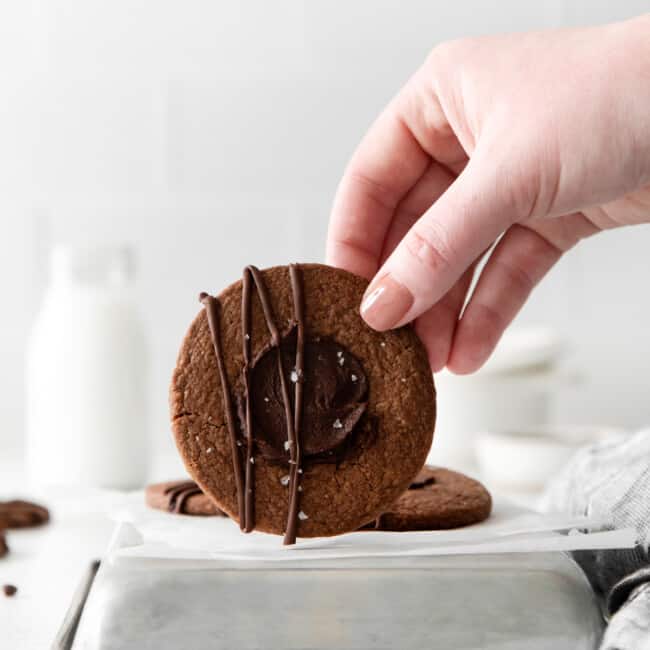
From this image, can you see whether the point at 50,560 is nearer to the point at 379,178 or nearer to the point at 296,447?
the point at 296,447

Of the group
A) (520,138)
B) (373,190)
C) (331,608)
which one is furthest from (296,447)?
(373,190)

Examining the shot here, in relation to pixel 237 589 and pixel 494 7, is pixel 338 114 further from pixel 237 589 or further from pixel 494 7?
pixel 237 589

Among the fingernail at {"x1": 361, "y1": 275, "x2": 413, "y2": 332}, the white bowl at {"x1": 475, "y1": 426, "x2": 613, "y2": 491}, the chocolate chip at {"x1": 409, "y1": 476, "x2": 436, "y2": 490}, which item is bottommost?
the white bowl at {"x1": 475, "y1": 426, "x2": 613, "y2": 491}

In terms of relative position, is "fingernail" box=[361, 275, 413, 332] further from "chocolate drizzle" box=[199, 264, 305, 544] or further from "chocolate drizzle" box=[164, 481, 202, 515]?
"chocolate drizzle" box=[164, 481, 202, 515]

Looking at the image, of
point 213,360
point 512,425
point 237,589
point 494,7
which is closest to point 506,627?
point 237,589

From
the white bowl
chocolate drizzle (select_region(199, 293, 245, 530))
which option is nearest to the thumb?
chocolate drizzle (select_region(199, 293, 245, 530))

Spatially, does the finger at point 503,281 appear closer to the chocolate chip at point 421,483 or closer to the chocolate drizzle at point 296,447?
the chocolate chip at point 421,483
